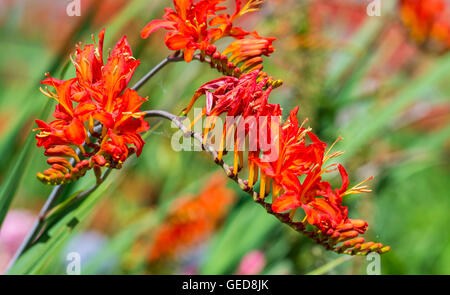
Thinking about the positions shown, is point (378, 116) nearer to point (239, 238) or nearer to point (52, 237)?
point (239, 238)

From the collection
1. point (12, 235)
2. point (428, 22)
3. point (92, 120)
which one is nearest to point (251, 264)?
point (12, 235)

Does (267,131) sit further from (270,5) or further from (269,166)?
(270,5)

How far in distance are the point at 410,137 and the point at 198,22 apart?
1571 mm

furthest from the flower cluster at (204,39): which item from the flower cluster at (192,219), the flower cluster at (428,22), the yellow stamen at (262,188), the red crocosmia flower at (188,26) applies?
the flower cluster at (428,22)

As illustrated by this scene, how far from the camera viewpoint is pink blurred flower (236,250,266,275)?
0.99m

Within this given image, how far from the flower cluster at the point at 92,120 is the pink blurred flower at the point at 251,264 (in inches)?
23.3

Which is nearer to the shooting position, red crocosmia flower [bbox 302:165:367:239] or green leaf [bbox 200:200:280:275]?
red crocosmia flower [bbox 302:165:367:239]

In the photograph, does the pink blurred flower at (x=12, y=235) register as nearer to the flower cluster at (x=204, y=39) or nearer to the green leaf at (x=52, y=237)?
the green leaf at (x=52, y=237)

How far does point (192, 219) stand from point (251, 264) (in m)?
0.17

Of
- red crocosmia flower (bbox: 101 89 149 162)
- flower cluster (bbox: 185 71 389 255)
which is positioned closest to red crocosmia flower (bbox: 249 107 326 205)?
flower cluster (bbox: 185 71 389 255)

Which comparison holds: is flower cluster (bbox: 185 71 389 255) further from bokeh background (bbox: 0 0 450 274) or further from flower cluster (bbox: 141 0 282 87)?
bokeh background (bbox: 0 0 450 274)

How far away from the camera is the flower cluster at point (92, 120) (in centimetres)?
42

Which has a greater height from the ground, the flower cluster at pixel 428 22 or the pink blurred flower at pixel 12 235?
the flower cluster at pixel 428 22

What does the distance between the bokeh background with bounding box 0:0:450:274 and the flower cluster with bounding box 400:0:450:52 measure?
0.03 metres
